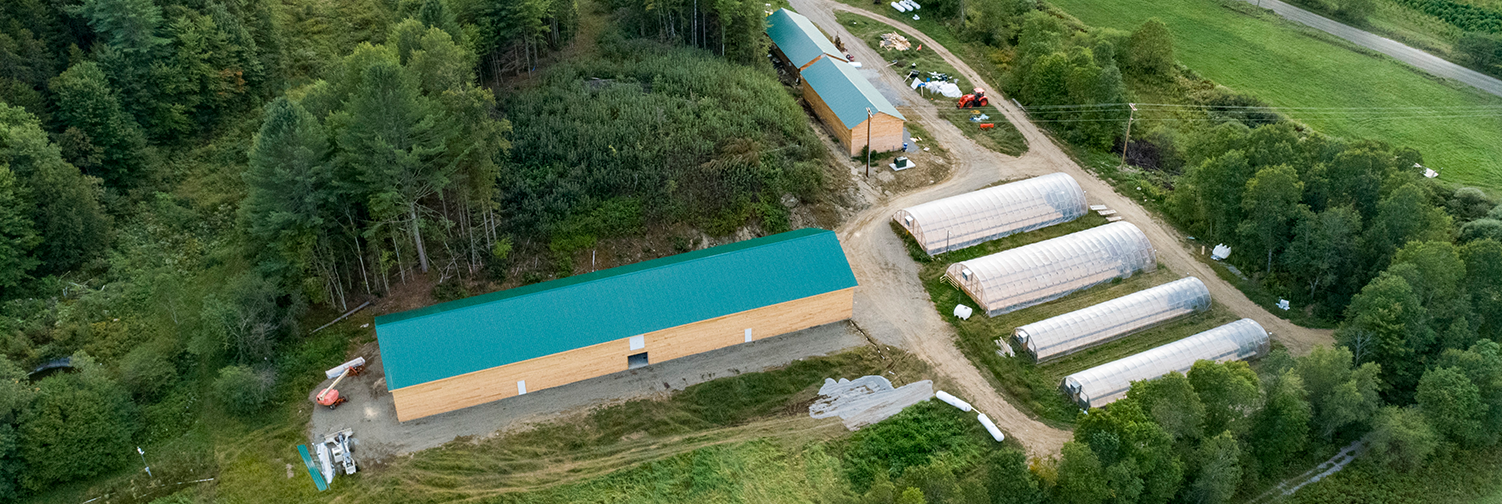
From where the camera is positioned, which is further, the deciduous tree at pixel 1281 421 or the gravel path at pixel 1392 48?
the gravel path at pixel 1392 48

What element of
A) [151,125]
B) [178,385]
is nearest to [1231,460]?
[178,385]

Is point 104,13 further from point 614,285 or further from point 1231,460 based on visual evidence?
point 1231,460

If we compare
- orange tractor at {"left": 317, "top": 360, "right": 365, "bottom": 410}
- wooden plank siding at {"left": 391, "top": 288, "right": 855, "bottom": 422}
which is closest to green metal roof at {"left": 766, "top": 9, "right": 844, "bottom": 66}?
wooden plank siding at {"left": 391, "top": 288, "right": 855, "bottom": 422}

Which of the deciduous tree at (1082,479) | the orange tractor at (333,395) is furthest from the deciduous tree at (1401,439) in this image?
the orange tractor at (333,395)

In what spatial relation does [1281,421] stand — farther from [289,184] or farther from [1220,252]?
[289,184]

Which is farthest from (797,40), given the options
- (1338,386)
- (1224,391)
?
(1338,386)

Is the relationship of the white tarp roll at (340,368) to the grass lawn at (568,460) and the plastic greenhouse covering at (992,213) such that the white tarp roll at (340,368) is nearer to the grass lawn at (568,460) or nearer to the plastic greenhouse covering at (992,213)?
the grass lawn at (568,460)
